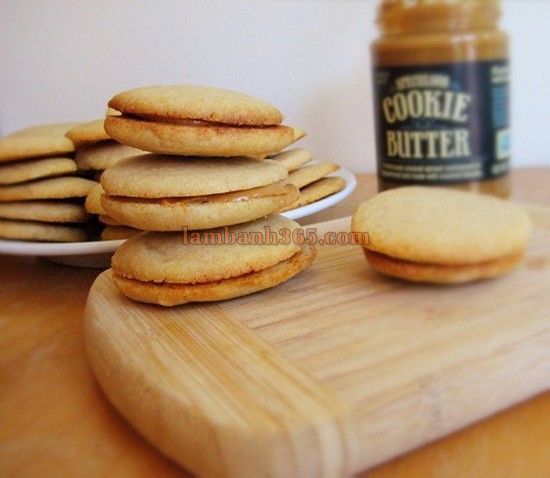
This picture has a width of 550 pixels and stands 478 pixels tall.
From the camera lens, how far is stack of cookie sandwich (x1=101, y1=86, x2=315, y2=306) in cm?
52

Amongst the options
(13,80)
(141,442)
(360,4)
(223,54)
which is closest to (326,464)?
(141,442)

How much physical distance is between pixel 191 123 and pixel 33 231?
0.44m

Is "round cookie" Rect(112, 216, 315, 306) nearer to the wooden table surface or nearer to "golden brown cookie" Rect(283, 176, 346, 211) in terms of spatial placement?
the wooden table surface

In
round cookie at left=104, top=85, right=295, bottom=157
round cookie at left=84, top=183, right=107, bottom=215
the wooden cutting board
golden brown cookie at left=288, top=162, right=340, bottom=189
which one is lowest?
the wooden cutting board

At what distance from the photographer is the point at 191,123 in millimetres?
519

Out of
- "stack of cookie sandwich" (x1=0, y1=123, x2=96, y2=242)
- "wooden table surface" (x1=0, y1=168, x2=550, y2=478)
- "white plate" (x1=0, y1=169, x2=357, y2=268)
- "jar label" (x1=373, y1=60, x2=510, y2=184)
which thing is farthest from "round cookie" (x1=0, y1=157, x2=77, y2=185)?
"jar label" (x1=373, y1=60, x2=510, y2=184)

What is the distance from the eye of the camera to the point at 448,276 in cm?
48

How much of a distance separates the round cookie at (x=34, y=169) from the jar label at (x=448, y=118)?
0.59m

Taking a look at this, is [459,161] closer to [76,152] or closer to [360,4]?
[360,4]

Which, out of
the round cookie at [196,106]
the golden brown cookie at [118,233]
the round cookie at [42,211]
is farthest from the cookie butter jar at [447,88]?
the round cookie at [42,211]

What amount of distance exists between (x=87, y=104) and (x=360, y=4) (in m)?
0.71

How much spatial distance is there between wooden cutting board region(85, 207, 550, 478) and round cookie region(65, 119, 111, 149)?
401 mm

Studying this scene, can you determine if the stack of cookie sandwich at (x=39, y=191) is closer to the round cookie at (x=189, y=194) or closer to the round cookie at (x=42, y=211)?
the round cookie at (x=42, y=211)

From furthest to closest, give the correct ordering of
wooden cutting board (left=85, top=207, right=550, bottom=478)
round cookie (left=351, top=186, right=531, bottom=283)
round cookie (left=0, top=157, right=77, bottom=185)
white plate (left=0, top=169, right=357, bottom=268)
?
round cookie (left=0, top=157, right=77, bottom=185), white plate (left=0, top=169, right=357, bottom=268), round cookie (left=351, top=186, right=531, bottom=283), wooden cutting board (left=85, top=207, right=550, bottom=478)
